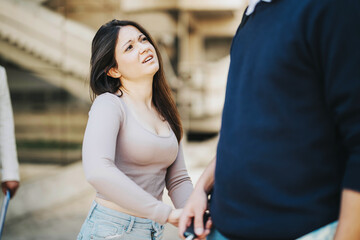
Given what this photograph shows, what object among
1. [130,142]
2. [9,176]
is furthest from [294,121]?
[9,176]

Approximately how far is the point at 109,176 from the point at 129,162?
12.1 inches

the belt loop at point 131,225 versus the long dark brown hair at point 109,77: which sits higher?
the long dark brown hair at point 109,77

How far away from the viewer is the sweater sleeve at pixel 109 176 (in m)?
1.56

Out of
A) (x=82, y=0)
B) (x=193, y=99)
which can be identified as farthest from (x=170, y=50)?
(x=82, y=0)

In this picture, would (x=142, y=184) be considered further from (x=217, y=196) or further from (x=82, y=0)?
(x=82, y=0)

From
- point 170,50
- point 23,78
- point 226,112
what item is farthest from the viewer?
point 170,50

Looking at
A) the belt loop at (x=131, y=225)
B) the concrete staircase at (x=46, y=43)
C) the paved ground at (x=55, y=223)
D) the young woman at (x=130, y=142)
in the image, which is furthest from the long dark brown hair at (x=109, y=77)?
the concrete staircase at (x=46, y=43)

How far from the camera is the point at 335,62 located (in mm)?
946

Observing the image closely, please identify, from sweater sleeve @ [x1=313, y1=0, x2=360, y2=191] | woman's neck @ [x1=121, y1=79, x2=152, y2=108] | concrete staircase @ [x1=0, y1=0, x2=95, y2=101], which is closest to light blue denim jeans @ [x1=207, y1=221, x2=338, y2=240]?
sweater sleeve @ [x1=313, y1=0, x2=360, y2=191]

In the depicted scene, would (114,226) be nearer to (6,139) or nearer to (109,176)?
(109,176)

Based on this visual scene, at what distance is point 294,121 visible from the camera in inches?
41.8

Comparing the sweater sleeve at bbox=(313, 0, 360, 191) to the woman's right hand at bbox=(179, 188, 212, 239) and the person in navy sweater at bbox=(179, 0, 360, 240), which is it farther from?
the woman's right hand at bbox=(179, 188, 212, 239)

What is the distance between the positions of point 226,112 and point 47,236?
410cm

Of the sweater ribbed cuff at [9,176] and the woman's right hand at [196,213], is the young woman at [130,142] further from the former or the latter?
the sweater ribbed cuff at [9,176]
